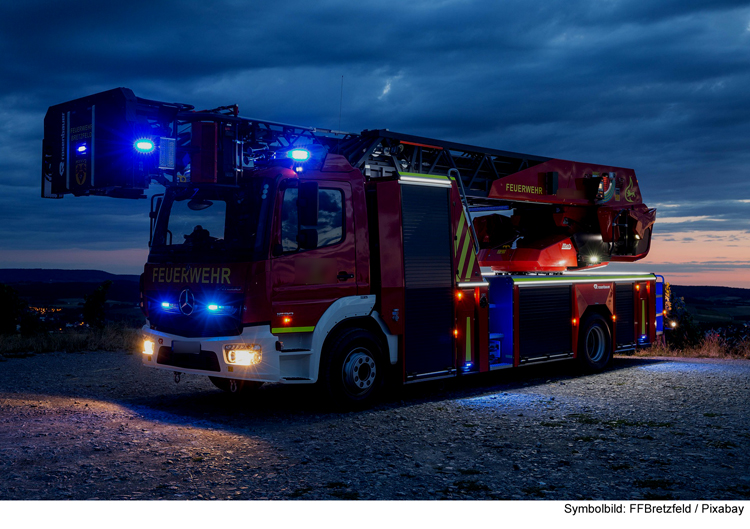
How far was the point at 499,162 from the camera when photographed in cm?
1242

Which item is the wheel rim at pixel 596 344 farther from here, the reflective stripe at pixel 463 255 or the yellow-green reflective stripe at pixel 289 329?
the yellow-green reflective stripe at pixel 289 329

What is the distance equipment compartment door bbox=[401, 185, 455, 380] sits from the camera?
9406 mm

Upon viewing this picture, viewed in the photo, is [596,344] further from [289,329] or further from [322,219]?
[289,329]

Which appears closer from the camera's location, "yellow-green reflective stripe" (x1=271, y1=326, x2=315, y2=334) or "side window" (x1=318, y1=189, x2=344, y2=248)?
"yellow-green reflective stripe" (x1=271, y1=326, x2=315, y2=334)

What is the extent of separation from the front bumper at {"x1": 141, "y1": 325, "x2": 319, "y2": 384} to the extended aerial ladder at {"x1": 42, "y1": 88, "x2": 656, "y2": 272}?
191cm

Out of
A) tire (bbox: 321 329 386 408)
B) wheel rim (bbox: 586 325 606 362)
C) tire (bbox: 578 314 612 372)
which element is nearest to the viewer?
tire (bbox: 321 329 386 408)

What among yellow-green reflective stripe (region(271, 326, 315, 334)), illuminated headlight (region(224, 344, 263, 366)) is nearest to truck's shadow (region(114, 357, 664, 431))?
illuminated headlight (region(224, 344, 263, 366))

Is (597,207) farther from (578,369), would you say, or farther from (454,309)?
(454,309)

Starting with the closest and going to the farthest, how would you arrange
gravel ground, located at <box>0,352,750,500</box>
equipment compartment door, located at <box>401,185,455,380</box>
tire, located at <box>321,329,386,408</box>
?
1. gravel ground, located at <box>0,352,750,500</box>
2. tire, located at <box>321,329,386,408</box>
3. equipment compartment door, located at <box>401,185,455,380</box>

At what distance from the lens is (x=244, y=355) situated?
26.4 ft

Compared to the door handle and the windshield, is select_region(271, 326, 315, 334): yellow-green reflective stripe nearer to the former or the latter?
the door handle

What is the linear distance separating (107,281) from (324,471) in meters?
22.1

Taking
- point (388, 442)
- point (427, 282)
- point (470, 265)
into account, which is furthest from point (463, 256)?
point (388, 442)
